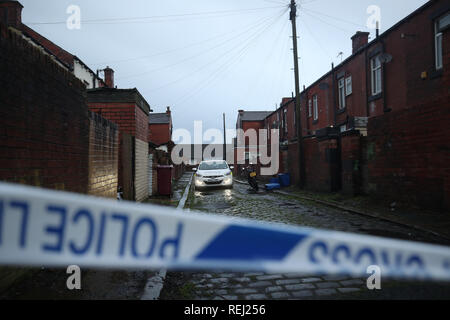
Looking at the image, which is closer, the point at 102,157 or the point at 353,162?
the point at 102,157

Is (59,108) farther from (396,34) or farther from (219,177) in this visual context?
(396,34)

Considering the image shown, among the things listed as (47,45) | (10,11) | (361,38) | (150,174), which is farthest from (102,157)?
(47,45)

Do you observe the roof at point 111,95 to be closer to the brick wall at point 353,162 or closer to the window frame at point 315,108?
the brick wall at point 353,162

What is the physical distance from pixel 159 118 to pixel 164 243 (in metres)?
49.2

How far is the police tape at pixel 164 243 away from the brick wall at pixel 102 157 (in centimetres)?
479

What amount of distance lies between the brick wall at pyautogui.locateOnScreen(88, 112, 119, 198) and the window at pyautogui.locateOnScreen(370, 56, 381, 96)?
13.7 meters

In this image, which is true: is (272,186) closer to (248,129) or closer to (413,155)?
(413,155)

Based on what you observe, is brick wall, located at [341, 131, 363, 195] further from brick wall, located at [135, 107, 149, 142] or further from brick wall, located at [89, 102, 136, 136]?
brick wall, located at [89, 102, 136, 136]

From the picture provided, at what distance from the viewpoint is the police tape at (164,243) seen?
2.86 feet

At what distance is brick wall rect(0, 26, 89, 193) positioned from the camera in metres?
2.83

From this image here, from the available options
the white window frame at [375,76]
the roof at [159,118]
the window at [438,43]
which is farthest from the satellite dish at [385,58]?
the roof at [159,118]

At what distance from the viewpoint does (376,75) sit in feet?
49.9

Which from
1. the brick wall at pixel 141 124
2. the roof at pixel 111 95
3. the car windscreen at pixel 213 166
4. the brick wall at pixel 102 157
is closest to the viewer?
the brick wall at pixel 102 157

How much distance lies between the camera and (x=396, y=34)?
527 inches
